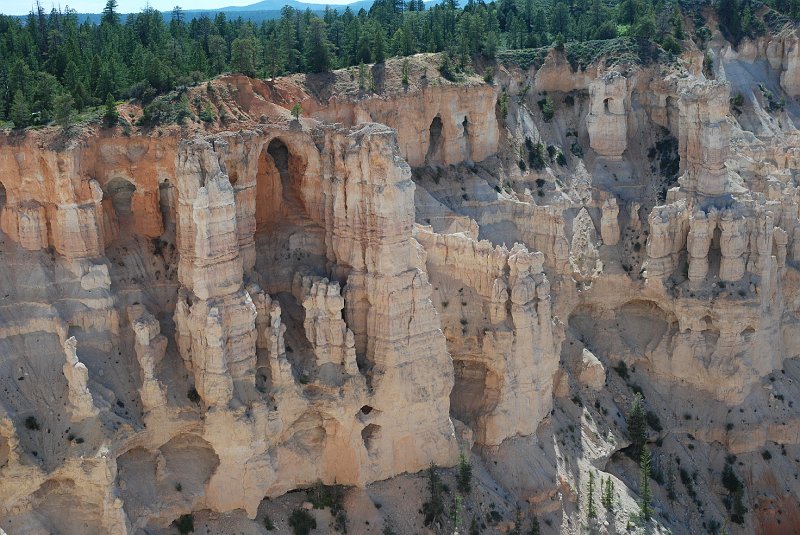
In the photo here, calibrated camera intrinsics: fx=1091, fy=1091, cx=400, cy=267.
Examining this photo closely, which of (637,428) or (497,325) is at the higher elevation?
(497,325)

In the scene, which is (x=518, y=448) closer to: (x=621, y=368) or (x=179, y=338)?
(x=621, y=368)

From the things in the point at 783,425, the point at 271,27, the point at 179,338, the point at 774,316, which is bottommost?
the point at 783,425

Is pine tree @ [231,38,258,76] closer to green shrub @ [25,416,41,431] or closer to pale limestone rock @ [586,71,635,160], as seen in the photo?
green shrub @ [25,416,41,431]

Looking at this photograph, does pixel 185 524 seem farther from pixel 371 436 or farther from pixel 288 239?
pixel 288 239

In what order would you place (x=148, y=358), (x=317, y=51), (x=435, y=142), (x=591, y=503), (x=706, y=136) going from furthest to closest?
(x=435, y=142)
(x=317, y=51)
(x=706, y=136)
(x=591, y=503)
(x=148, y=358)

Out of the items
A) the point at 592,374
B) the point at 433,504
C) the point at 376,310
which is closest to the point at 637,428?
the point at 592,374

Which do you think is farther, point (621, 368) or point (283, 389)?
point (621, 368)

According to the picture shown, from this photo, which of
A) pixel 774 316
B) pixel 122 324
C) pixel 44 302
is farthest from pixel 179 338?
pixel 774 316
